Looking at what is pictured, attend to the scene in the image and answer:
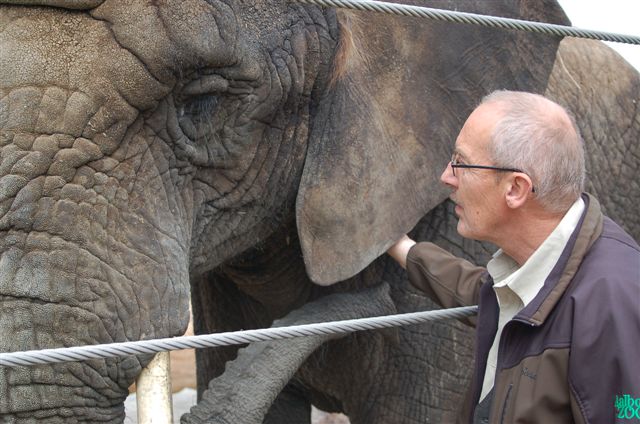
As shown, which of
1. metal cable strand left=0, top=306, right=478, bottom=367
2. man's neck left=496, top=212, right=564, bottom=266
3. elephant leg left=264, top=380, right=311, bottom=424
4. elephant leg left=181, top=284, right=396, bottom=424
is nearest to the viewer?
metal cable strand left=0, top=306, right=478, bottom=367

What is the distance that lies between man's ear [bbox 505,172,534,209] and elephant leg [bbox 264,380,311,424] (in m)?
1.80

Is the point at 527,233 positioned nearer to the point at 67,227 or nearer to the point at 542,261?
the point at 542,261

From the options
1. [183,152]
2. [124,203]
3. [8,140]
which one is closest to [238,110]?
[183,152]

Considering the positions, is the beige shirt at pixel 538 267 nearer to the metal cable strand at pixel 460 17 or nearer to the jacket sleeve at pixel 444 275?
the jacket sleeve at pixel 444 275

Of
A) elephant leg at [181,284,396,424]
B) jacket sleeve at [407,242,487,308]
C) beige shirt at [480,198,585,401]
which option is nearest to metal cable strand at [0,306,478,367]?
jacket sleeve at [407,242,487,308]

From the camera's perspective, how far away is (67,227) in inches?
77.8

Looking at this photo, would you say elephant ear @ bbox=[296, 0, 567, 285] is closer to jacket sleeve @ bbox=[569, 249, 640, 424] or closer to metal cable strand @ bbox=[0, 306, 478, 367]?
metal cable strand @ bbox=[0, 306, 478, 367]

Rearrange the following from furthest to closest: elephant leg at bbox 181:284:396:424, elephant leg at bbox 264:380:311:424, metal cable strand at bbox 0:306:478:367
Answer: elephant leg at bbox 264:380:311:424 < elephant leg at bbox 181:284:396:424 < metal cable strand at bbox 0:306:478:367

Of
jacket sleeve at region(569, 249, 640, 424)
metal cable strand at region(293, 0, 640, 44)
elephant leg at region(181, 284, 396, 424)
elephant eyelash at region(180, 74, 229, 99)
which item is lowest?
elephant leg at region(181, 284, 396, 424)

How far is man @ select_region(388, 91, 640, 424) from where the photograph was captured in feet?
5.38

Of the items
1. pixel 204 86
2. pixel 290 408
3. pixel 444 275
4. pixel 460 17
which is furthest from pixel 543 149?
pixel 290 408

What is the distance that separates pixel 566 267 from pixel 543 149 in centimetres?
19

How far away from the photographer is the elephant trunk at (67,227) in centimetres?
193

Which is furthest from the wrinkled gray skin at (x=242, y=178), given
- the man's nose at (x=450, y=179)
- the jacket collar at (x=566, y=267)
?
the jacket collar at (x=566, y=267)
